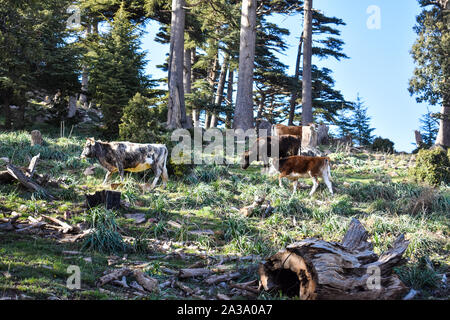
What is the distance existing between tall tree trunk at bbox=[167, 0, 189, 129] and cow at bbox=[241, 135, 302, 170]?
20.7ft

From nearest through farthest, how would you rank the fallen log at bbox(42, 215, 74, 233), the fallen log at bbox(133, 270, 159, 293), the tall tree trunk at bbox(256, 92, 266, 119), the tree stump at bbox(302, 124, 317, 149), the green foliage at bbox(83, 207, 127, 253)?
1. the fallen log at bbox(133, 270, 159, 293)
2. the green foliage at bbox(83, 207, 127, 253)
3. the fallen log at bbox(42, 215, 74, 233)
4. the tree stump at bbox(302, 124, 317, 149)
5. the tall tree trunk at bbox(256, 92, 266, 119)

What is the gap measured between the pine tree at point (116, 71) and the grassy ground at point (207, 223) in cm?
402

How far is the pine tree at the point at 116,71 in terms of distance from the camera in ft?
57.8

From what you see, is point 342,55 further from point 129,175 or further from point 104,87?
point 129,175

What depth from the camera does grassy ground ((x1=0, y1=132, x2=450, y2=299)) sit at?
18.7 feet

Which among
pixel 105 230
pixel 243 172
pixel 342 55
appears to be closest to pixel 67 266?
pixel 105 230

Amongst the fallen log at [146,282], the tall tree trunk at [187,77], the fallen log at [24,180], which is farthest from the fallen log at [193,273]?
the tall tree trunk at [187,77]

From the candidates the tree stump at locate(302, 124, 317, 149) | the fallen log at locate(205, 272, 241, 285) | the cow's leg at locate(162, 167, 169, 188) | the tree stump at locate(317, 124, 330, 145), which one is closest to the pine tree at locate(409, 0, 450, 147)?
the tree stump at locate(317, 124, 330, 145)

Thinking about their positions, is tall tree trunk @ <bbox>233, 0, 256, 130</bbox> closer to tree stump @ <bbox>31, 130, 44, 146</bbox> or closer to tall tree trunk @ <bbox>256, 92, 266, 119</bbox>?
tree stump @ <bbox>31, 130, 44, 146</bbox>

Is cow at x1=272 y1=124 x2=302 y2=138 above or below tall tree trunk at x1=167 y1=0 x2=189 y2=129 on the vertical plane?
below

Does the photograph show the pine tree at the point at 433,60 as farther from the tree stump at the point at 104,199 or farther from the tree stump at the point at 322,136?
the tree stump at the point at 104,199

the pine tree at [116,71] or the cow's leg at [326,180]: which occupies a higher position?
the pine tree at [116,71]

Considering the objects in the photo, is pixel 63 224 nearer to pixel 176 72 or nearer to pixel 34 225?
pixel 34 225
